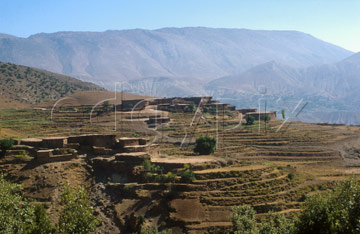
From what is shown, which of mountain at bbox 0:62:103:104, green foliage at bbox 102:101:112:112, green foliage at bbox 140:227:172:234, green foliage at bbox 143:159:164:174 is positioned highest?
mountain at bbox 0:62:103:104

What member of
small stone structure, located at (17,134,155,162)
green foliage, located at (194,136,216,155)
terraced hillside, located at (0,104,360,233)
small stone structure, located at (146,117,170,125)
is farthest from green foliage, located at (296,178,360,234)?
small stone structure, located at (146,117,170,125)

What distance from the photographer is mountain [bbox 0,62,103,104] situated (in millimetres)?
69162

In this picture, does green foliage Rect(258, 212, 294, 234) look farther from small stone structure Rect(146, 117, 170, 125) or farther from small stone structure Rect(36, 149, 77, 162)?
small stone structure Rect(146, 117, 170, 125)

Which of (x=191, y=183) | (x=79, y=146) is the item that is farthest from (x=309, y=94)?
(x=191, y=183)

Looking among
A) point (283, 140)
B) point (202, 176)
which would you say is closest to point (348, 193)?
point (202, 176)

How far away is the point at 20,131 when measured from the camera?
138 ft

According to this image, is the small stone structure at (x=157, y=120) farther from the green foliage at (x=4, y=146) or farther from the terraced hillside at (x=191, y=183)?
the green foliage at (x=4, y=146)

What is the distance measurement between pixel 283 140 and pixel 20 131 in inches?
1233

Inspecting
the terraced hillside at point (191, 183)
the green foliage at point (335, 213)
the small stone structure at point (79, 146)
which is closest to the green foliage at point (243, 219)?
the terraced hillside at point (191, 183)

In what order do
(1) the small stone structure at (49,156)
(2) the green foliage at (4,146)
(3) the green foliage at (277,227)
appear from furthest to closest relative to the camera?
(2) the green foliage at (4,146) < (1) the small stone structure at (49,156) < (3) the green foliage at (277,227)

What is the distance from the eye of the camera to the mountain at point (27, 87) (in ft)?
227

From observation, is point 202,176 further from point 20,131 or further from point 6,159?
point 20,131

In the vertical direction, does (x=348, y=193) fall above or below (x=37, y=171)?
above

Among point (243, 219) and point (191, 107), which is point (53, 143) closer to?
point (243, 219)
